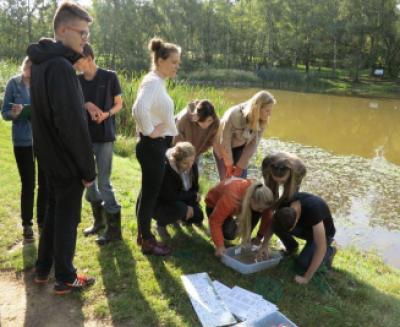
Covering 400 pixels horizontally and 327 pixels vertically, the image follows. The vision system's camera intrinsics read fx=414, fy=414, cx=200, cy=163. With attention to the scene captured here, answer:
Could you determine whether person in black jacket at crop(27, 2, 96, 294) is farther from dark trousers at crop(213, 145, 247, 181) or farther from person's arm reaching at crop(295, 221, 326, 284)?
dark trousers at crop(213, 145, 247, 181)

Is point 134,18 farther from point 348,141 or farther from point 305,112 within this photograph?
point 348,141

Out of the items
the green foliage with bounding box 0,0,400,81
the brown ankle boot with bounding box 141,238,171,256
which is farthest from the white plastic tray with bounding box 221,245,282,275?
the green foliage with bounding box 0,0,400,81

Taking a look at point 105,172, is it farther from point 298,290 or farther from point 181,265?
point 298,290

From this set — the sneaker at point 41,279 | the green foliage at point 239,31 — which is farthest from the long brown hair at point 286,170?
the green foliage at point 239,31

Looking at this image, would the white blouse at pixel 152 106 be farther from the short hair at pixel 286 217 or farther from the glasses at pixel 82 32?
the short hair at pixel 286 217

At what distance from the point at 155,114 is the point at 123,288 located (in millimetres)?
1293

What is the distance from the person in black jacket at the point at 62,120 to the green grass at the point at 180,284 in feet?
1.77

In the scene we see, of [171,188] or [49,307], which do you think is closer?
[49,307]

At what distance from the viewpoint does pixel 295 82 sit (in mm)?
28531

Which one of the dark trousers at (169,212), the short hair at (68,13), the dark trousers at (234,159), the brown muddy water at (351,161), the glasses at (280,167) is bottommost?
the brown muddy water at (351,161)

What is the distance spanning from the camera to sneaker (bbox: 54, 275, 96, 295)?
2861mm

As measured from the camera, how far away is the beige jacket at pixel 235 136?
4305 mm

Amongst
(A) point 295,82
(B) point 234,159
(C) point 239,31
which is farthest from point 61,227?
(C) point 239,31

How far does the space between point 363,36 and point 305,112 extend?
19.2m
